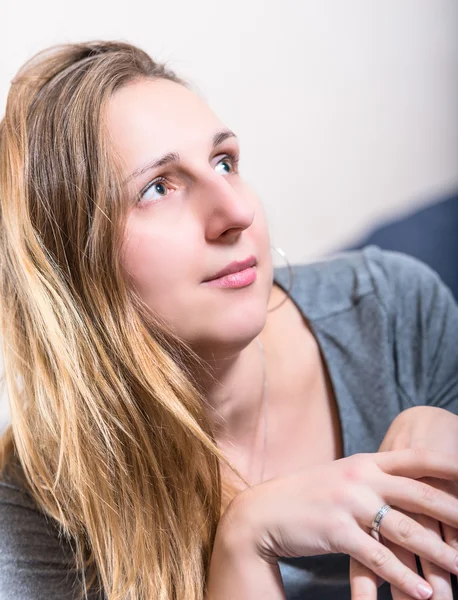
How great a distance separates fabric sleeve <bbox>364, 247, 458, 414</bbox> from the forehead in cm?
48

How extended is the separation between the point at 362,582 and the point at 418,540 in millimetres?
89

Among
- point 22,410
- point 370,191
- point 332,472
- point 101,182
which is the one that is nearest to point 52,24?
point 101,182

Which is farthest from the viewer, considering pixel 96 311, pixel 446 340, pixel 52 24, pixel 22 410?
pixel 52 24

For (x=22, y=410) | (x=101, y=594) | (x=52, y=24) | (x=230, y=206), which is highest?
(x=52, y=24)

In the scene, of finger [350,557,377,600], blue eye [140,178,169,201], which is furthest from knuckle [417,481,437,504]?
blue eye [140,178,169,201]

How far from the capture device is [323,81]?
162cm

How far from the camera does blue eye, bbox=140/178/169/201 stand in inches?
36.0

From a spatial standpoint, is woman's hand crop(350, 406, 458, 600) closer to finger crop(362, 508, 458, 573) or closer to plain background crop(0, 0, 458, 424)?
finger crop(362, 508, 458, 573)

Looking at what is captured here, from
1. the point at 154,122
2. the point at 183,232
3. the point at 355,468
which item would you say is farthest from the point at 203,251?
the point at 355,468

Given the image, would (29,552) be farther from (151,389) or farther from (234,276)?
(234,276)

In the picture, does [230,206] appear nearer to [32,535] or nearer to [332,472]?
[332,472]

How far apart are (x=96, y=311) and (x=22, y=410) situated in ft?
0.77

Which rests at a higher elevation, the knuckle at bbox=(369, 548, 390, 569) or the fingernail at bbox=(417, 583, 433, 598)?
the knuckle at bbox=(369, 548, 390, 569)

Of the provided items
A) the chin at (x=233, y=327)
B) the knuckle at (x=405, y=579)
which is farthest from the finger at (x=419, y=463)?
the chin at (x=233, y=327)
